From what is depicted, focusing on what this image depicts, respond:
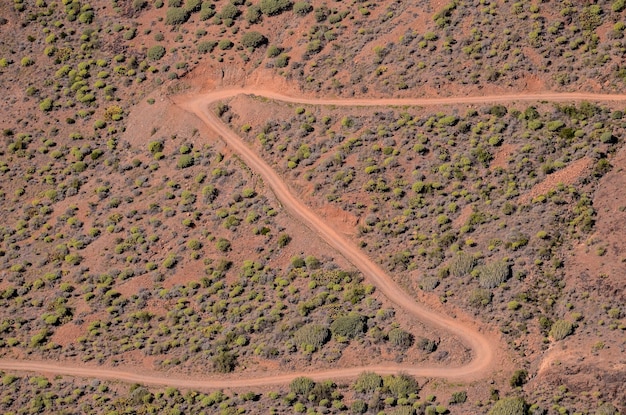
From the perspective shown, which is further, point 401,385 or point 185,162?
point 185,162

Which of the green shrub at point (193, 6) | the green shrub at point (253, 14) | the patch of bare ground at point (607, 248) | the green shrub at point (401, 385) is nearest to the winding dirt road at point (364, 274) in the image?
the green shrub at point (401, 385)

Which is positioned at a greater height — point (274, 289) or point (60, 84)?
point (60, 84)

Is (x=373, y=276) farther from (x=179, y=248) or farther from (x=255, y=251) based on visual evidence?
(x=179, y=248)

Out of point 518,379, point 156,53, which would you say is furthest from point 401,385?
point 156,53

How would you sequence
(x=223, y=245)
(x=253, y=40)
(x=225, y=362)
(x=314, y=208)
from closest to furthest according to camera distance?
(x=225, y=362), (x=223, y=245), (x=314, y=208), (x=253, y=40)

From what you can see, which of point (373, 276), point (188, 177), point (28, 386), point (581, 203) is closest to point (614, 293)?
point (581, 203)

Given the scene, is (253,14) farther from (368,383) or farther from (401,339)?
(368,383)
